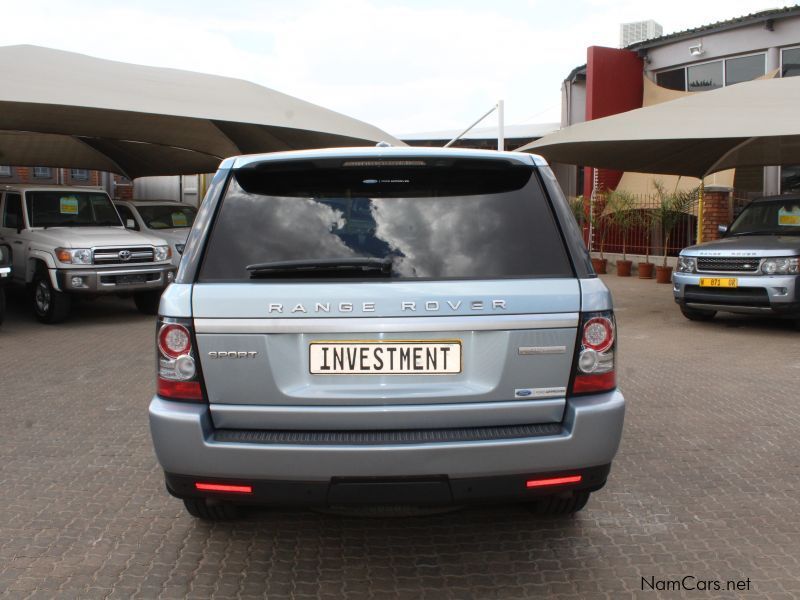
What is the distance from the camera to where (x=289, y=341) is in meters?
2.96

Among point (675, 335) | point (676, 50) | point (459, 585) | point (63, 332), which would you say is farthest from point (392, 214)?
point (676, 50)

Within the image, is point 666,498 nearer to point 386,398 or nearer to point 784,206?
point 386,398

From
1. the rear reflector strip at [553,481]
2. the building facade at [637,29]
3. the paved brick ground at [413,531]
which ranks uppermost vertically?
the building facade at [637,29]

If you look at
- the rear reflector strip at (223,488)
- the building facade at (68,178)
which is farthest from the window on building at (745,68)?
the building facade at (68,178)

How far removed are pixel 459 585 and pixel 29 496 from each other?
2.47 meters

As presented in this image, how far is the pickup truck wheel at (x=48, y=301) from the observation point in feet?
37.3

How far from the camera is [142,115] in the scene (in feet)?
42.4

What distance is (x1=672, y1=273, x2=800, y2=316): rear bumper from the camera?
1002 centimetres

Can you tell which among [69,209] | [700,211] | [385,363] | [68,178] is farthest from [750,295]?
[68,178]

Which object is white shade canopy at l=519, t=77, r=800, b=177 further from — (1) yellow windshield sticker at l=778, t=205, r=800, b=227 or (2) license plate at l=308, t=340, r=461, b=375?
(2) license plate at l=308, t=340, r=461, b=375

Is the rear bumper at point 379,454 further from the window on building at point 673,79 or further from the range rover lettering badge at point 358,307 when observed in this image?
the window on building at point 673,79

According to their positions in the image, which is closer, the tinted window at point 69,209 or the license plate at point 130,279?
the license plate at point 130,279

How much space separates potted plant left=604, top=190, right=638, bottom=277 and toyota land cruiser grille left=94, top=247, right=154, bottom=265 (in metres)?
11.9

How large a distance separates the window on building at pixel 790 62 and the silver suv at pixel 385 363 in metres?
18.9
